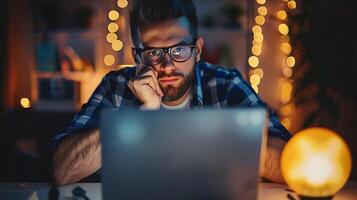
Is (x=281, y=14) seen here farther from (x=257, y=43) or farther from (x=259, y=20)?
(x=257, y=43)

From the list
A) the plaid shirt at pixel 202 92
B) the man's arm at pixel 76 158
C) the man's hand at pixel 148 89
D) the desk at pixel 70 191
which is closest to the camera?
the desk at pixel 70 191

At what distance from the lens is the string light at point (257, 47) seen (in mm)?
3857

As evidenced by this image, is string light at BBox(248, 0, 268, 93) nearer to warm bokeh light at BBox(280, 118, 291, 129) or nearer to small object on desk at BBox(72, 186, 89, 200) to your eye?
warm bokeh light at BBox(280, 118, 291, 129)

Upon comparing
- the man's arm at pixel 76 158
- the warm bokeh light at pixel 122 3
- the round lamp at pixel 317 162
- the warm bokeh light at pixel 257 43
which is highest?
the warm bokeh light at pixel 122 3

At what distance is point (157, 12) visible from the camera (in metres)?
1.79

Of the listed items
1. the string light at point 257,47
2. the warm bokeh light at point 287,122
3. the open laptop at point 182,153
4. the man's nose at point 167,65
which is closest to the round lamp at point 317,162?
the open laptop at point 182,153

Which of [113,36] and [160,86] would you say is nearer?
[160,86]

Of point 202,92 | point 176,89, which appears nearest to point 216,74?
point 202,92

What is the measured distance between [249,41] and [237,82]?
2.04m

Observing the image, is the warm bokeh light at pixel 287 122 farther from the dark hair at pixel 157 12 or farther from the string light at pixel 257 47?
the dark hair at pixel 157 12

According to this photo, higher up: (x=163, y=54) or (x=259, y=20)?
(x=259, y=20)

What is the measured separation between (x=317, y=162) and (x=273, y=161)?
478mm

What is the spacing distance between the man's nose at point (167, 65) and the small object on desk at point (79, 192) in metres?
0.57

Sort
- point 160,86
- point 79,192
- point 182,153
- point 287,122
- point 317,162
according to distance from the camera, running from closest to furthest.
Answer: point 182,153, point 317,162, point 79,192, point 160,86, point 287,122
